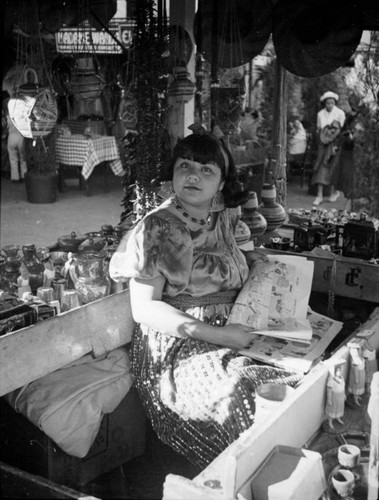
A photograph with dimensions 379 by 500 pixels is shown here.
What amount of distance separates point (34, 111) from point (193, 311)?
1468mm

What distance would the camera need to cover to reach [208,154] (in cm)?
268

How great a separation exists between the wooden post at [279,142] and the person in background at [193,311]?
8.13 feet

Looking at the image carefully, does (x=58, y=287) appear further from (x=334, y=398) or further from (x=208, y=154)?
(x=334, y=398)

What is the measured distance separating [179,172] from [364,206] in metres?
5.44

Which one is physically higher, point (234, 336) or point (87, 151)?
point (87, 151)

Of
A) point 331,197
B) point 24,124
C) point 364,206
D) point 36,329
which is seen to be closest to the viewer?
point 36,329

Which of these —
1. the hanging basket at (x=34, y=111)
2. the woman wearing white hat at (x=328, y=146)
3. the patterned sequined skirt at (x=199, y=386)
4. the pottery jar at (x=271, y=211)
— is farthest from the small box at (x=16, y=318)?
the woman wearing white hat at (x=328, y=146)

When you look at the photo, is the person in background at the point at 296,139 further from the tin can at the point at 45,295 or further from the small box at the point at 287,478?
the small box at the point at 287,478

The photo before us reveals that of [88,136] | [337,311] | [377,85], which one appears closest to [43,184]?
[88,136]

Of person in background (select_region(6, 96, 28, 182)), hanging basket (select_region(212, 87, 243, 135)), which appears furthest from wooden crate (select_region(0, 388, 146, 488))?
person in background (select_region(6, 96, 28, 182))

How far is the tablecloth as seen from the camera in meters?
8.94

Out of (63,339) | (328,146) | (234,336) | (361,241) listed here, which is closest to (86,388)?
(63,339)

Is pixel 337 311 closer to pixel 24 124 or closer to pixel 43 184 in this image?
pixel 24 124

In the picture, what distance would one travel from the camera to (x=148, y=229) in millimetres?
2611
